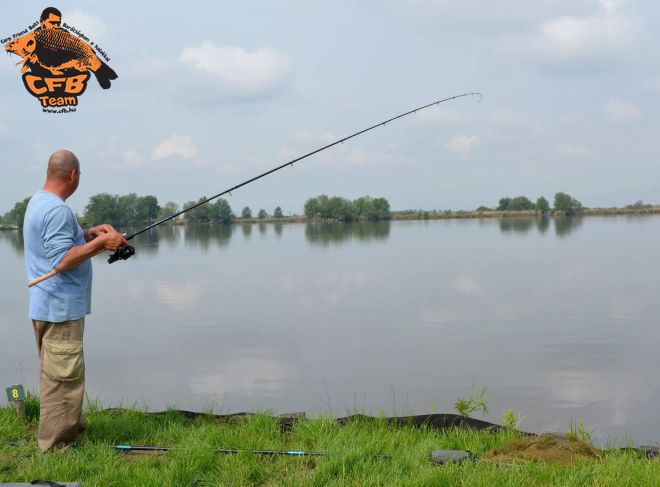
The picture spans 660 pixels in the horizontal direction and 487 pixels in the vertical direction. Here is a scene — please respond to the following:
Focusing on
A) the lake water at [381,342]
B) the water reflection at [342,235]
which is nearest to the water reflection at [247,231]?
the water reflection at [342,235]

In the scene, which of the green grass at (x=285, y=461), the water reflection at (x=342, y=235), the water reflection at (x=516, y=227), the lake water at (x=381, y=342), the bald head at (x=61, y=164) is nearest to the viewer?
the green grass at (x=285, y=461)

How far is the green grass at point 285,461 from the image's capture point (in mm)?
3578

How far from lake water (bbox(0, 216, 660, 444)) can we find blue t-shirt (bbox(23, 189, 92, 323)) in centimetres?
315

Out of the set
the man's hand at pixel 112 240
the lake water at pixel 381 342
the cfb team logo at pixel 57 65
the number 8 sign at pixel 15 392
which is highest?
the cfb team logo at pixel 57 65

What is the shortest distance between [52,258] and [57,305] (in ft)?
1.03

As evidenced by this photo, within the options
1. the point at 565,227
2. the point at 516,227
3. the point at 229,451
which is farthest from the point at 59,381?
the point at 516,227

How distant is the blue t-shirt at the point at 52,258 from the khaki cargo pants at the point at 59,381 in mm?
91

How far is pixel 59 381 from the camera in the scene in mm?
4129

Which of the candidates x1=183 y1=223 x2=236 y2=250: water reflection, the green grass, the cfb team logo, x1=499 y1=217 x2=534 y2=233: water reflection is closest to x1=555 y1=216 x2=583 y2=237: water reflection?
x1=499 y1=217 x2=534 y2=233: water reflection

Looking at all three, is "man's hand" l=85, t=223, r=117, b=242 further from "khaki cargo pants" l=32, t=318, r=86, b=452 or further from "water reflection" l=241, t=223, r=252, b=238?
→ "water reflection" l=241, t=223, r=252, b=238

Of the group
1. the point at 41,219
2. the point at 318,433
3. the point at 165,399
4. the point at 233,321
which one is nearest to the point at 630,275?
the point at 233,321

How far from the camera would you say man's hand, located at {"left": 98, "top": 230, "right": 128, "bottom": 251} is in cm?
410

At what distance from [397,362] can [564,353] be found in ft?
8.70

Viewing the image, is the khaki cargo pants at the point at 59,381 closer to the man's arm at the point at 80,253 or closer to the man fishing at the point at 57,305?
the man fishing at the point at 57,305
